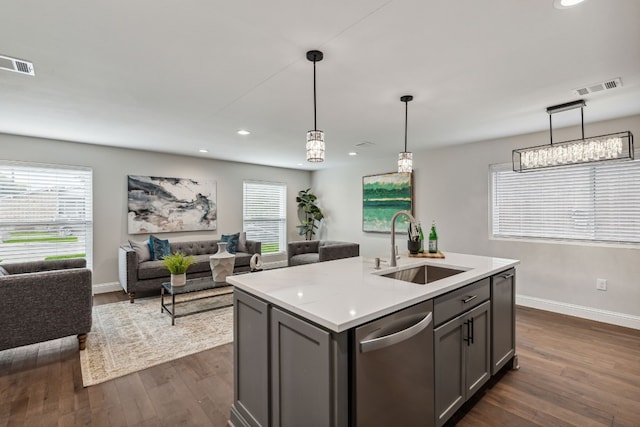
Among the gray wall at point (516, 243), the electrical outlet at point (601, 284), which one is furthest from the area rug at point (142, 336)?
the electrical outlet at point (601, 284)

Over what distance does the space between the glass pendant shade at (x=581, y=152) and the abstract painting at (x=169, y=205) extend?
5124 mm

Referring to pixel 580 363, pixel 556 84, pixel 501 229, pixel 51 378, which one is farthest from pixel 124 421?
pixel 501 229

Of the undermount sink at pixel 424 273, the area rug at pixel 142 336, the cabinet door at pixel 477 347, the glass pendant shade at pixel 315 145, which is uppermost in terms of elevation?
the glass pendant shade at pixel 315 145

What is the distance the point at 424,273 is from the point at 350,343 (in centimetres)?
152

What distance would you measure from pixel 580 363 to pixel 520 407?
1.06 meters

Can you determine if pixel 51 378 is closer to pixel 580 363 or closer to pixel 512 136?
pixel 580 363

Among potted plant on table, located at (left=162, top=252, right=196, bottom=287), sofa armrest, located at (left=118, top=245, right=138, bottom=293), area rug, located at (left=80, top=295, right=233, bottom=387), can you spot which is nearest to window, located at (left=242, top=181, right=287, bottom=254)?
sofa armrest, located at (left=118, top=245, right=138, bottom=293)

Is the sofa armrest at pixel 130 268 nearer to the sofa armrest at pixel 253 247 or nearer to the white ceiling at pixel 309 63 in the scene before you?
the white ceiling at pixel 309 63

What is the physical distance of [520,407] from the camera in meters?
2.04

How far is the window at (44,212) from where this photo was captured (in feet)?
13.5

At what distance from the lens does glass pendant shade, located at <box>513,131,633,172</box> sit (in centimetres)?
243

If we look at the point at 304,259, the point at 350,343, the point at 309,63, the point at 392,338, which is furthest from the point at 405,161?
the point at 304,259

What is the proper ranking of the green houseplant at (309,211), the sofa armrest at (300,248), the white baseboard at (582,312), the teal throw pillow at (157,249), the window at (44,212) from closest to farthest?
1. the white baseboard at (582,312)
2. the window at (44,212)
3. the teal throw pillow at (157,249)
4. the sofa armrest at (300,248)
5. the green houseplant at (309,211)

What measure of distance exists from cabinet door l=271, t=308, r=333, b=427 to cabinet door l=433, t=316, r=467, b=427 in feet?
2.41
